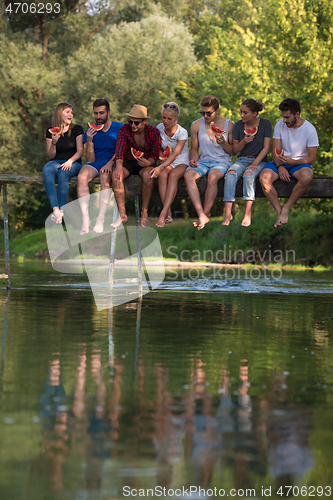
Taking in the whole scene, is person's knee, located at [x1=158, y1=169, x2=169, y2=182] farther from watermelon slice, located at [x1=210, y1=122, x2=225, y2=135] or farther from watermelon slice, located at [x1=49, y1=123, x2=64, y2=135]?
watermelon slice, located at [x1=49, y1=123, x2=64, y2=135]

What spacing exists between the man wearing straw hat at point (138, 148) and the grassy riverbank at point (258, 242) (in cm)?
1890

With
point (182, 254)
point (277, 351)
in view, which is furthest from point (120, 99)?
point (277, 351)

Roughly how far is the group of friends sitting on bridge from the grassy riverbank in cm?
1850

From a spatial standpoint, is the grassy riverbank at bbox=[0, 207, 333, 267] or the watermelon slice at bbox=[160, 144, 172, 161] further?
the grassy riverbank at bbox=[0, 207, 333, 267]

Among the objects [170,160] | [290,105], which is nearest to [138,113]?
[170,160]

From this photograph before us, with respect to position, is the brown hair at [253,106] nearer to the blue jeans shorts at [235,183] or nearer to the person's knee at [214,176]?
the blue jeans shorts at [235,183]

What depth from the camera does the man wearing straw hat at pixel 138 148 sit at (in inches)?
464

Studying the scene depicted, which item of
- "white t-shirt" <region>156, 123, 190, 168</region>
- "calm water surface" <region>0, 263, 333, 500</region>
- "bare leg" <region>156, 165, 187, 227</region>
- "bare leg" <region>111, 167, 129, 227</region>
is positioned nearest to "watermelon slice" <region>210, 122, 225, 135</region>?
"white t-shirt" <region>156, 123, 190, 168</region>

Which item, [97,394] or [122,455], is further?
[97,394]

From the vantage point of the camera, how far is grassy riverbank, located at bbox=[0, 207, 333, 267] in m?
30.5

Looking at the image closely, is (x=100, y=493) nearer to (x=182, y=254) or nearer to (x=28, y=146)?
(x=182, y=254)

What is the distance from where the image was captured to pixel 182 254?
36281mm

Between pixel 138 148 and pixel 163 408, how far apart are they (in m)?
7.93

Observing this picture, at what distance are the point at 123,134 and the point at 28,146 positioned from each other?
107 feet
